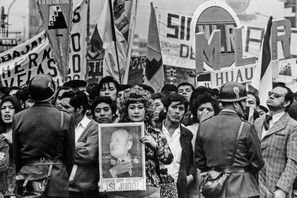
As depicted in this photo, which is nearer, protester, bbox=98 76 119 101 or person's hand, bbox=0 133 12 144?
person's hand, bbox=0 133 12 144

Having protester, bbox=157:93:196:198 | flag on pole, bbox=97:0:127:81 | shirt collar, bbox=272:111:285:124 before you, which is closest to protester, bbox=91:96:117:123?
protester, bbox=157:93:196:198

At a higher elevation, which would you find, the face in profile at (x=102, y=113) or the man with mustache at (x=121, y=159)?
the face in profile at (x=102, y=113)

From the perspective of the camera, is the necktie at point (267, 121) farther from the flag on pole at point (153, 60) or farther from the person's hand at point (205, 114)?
the flag on pole at point (153, 60)

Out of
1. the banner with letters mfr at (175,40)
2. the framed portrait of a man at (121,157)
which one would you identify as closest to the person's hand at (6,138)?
the framed portrait of a man at (121,157)

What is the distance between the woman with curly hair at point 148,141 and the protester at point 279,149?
1.59 metres

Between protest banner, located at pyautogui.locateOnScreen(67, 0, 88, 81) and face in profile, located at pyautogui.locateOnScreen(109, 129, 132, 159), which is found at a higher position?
protest banner, located at pyautogui.locateOnScreen(67, 0, 88, 81)

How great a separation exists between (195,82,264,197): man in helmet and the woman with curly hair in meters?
0.46

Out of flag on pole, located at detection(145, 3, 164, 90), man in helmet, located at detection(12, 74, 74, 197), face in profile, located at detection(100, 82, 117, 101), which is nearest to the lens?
man in helmet, located at detection(12, 74, 74, 197)

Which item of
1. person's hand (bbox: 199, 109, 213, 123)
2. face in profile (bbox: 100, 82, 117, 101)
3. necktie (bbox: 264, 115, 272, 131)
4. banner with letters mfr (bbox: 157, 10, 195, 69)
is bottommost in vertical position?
necktie (bbox: 264, 115, 272, 131)

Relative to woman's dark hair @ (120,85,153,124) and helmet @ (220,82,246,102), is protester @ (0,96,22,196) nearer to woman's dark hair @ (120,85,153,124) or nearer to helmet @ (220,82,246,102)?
woman's dark hair @ (120,85,153,124)

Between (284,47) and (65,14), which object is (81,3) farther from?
(284,47)

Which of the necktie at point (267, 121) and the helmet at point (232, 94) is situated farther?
the necktie at point (267, 121)

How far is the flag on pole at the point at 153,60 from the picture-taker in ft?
55.6

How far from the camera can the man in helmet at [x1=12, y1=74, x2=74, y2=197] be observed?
9.38 meters
